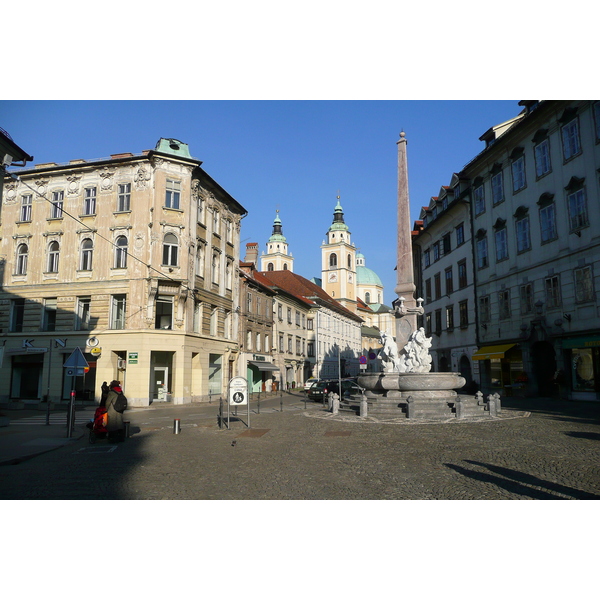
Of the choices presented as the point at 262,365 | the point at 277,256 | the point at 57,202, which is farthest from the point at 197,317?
the point at 277,256

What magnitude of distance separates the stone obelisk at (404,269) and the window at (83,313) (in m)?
18.4

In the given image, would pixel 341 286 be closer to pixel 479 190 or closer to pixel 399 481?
pixel 479 190

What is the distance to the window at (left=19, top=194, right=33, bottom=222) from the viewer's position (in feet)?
103

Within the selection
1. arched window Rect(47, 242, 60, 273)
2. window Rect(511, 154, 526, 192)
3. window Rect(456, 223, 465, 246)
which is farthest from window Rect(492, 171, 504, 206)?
arched window Rect(47, 242, 60, 273)

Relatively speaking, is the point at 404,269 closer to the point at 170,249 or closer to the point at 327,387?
the point at 327,387

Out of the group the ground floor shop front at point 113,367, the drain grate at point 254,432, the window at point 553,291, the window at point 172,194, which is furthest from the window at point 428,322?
the drain grate at point 254,432

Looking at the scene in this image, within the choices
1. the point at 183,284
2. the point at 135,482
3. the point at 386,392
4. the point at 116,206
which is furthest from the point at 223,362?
the point at 135,482

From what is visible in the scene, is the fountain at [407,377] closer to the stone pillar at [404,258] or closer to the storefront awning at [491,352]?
the stone pillar at [404,258]

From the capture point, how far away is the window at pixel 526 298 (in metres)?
28.3

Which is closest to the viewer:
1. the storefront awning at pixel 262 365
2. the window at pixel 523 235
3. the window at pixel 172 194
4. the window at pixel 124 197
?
the window at pixel 523 235

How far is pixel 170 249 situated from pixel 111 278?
381 cm

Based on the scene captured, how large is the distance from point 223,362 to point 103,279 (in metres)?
10.1

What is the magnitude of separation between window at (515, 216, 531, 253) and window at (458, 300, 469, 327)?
785cm

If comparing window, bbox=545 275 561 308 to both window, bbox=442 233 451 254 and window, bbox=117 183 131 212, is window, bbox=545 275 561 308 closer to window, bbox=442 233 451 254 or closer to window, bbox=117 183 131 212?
window, bbox=442 233 451 254
